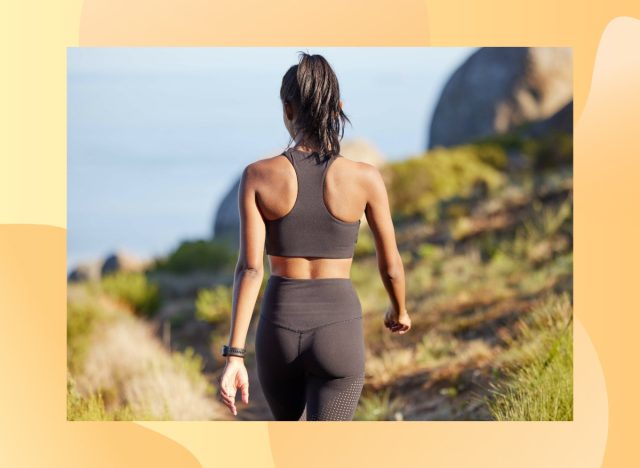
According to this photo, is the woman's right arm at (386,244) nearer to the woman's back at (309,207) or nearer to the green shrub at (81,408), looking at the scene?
the woman's back at (309,207)

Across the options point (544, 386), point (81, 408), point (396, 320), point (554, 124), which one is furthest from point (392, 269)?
point (554, 124)

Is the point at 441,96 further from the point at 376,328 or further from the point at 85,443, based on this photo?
the point at 85,443

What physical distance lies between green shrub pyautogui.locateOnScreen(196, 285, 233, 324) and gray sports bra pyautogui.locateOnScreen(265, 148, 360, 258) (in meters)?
8.75

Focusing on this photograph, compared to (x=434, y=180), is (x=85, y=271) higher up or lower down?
lower down

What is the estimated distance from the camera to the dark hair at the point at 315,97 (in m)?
3.88

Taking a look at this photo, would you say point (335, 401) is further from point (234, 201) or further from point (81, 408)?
point (234, 201)

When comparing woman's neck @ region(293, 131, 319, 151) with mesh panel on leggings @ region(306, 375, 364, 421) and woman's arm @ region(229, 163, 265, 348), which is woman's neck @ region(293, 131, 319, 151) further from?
mesh panel on leggings @ region(306, 375, 364, 421)

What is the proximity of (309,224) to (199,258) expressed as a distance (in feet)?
44.4

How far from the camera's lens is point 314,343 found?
390cm

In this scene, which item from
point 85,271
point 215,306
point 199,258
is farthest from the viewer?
point 85,271

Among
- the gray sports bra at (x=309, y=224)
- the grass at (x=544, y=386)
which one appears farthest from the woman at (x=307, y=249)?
the grass at (x=544, y=386)
